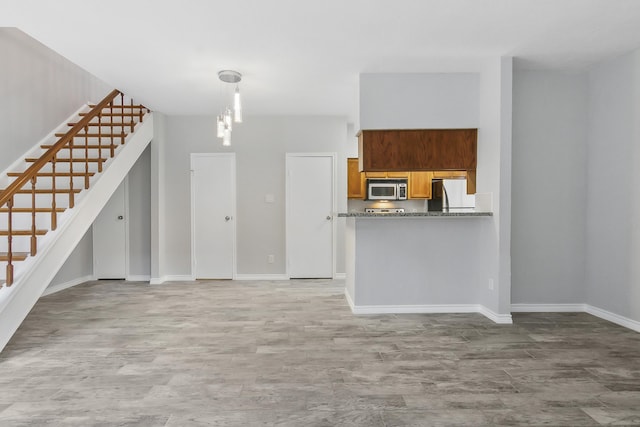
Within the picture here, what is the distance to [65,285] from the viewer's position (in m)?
5.39

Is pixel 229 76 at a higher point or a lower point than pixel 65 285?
higher

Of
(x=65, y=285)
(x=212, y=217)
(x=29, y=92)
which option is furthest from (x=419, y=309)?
(x=29, y=92)

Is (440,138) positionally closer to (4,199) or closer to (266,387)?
(266,387)

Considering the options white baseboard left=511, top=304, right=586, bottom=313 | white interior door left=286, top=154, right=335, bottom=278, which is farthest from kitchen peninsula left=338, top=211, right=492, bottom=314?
white interior door left=286, top=154, right=335, bottom=278

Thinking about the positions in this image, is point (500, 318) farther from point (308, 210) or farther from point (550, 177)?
point (308, 210)

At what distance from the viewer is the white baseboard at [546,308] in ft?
13.5

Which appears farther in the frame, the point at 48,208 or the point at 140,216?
the point at 140,216

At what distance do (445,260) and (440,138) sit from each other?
1369 millimetres

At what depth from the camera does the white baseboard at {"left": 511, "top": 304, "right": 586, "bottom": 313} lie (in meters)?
4.13

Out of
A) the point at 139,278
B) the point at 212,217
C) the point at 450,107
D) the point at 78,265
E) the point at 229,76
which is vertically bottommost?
the point at 139,278

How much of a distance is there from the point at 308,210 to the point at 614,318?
4.03 meters

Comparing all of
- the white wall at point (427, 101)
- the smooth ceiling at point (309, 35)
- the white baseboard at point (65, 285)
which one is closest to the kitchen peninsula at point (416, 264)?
the white wall at point (427, 101)

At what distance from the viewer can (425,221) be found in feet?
13.5

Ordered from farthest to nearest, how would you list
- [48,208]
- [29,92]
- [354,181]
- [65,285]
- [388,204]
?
[388,204] < [354,181] < [65,285] < [29,92] < [48,208]
